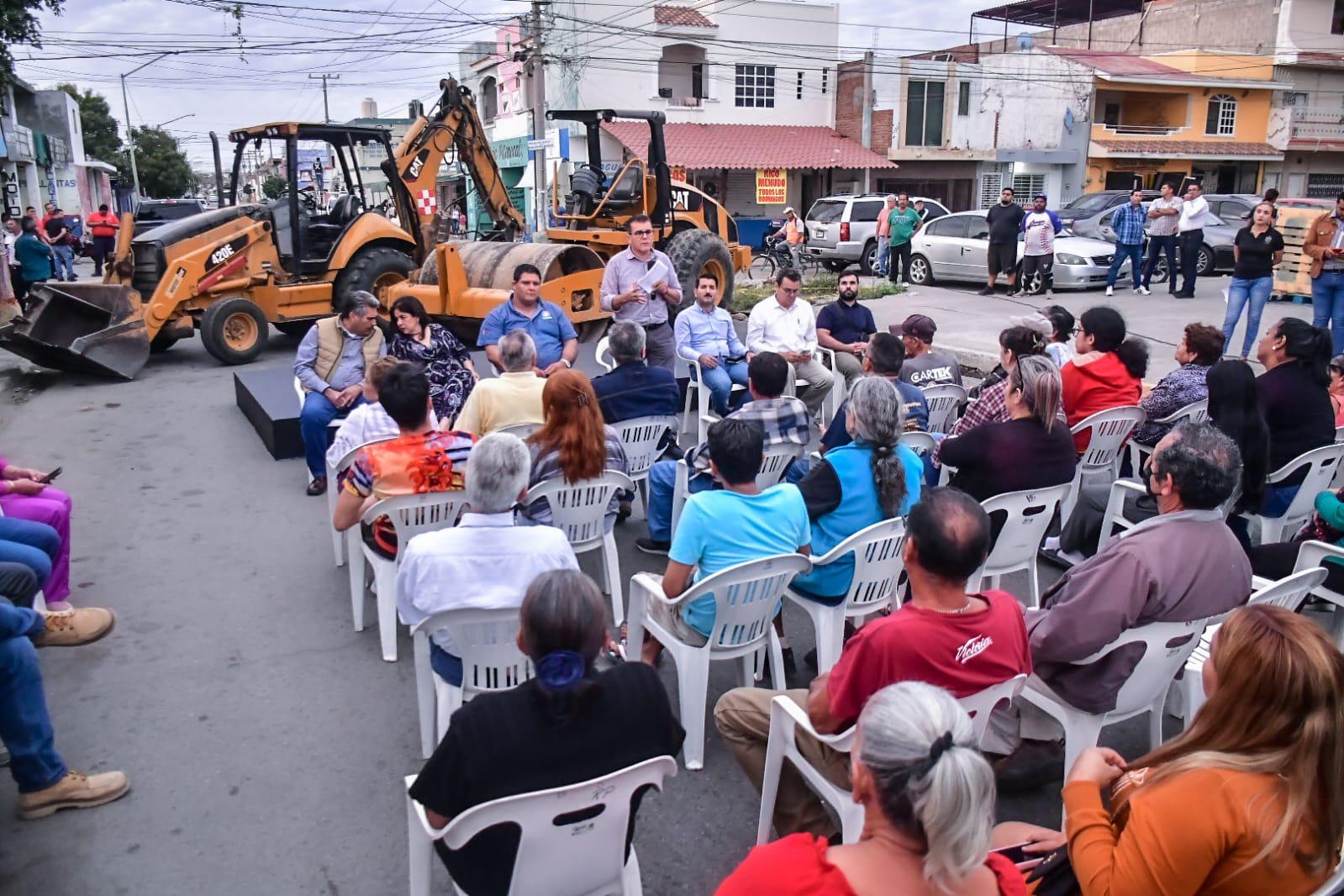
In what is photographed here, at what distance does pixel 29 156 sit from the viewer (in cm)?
3117

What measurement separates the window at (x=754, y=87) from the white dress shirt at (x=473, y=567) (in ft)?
97.5

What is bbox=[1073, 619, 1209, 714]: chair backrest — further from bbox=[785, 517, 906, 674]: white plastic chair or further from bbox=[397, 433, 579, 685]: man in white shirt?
bbox=[397, 433, 579, 685]: man in white shirt

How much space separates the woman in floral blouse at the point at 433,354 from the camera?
231 inches

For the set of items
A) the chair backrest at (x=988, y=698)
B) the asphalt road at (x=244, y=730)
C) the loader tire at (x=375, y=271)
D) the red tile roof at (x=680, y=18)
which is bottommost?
the asphalt road at (x=244, y=730)

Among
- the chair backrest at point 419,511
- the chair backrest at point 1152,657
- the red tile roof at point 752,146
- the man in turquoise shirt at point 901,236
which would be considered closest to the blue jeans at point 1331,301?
the chair backrest at point 1152,657

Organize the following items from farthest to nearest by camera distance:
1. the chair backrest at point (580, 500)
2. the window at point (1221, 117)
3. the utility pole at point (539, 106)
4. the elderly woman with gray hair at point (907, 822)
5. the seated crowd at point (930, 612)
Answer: the window at point (1221, 117) → the utility pole at point (539, 106) → the chair backrest at point (580, 500) → the seated crowd at point (930, 612) → the elderly woman with gray hair at point (907, 822)

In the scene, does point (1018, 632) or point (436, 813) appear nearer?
point (436, 813)

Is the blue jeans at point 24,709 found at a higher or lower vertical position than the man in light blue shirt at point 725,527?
lower

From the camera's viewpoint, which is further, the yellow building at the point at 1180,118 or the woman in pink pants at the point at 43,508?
the yellow building at the point at 1180,118

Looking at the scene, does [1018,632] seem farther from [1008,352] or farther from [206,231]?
[206,231]

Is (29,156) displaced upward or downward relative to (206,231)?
upward

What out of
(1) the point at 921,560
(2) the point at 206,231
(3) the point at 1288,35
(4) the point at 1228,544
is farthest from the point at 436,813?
(3) the point at 1288,35

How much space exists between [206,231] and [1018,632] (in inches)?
420

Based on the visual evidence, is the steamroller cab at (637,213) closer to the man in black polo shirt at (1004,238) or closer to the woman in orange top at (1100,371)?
the man in black polo shirt at (1004,238)
